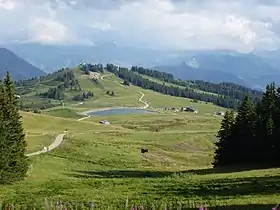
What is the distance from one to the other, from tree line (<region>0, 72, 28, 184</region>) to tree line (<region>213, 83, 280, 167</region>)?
1048 inches

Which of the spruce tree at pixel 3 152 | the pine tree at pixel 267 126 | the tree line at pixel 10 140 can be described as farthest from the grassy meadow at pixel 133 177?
the pine tree at pixel 267 126

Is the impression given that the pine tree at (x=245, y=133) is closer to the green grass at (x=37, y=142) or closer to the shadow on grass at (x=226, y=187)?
the shadow on grass at (x=226, y=187)

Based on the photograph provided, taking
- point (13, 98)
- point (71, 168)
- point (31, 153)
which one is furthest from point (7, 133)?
point (31, 153)

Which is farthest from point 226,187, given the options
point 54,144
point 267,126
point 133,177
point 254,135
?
point 54,144

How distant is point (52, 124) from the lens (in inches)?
5212

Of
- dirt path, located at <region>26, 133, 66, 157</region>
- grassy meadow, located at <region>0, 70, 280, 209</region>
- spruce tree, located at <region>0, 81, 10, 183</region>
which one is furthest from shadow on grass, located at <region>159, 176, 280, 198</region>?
dirt path, located at <region>26, 133, 66, 157</region>

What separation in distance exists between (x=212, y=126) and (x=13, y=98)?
493 feet

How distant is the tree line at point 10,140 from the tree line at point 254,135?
2662 centimetres

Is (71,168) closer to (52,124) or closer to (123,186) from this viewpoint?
(123,186)

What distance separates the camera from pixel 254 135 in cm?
6094

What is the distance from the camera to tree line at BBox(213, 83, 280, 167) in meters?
58.8

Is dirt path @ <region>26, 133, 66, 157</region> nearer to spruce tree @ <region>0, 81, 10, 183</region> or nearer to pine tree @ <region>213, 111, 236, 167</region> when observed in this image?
pine tree @ <region>213, 111, 236, 167</region>

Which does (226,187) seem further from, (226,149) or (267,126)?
(226,149)

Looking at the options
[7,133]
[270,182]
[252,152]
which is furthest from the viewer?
[252,152]
